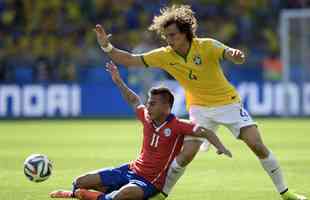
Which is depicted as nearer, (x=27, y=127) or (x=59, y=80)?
(x=27, y=127)

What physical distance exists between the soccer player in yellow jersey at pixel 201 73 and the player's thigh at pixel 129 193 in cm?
137

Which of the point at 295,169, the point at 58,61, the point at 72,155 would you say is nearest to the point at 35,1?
the point at 58,61

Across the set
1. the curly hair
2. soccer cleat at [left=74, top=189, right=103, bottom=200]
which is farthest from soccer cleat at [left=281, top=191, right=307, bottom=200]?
soccer cleat at [left=74, top=189, right=103, bottom=200]

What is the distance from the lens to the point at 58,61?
28.3 meters

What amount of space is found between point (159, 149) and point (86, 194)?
876 mm

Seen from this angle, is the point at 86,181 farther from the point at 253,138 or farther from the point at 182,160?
the point at 253,138

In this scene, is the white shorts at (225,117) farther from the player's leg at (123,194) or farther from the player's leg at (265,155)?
the player's leg at (123,194)

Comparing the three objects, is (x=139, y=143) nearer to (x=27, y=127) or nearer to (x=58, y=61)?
(x=27, y=127)

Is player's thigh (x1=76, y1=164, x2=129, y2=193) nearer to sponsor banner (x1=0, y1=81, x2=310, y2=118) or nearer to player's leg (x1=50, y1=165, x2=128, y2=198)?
player's leg (x1=50, y1=165, x2=128, y2=198)

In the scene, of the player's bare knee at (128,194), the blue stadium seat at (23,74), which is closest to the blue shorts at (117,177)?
the player's bare knee at (128,194)

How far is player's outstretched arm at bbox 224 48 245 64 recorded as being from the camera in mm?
9195

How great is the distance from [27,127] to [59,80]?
12.8 ft

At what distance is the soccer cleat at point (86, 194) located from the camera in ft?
29.0

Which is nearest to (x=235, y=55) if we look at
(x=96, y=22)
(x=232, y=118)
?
(x=232, y=118)
